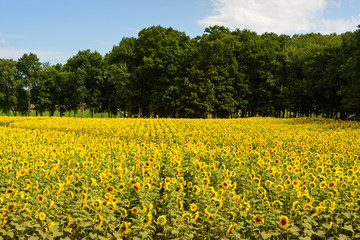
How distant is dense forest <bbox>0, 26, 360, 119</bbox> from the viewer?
40.2 meters

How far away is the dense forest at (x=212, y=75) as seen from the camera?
40.2 m

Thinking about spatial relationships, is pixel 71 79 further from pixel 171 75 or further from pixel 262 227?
pixel 262 227

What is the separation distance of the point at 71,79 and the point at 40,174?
162 ft

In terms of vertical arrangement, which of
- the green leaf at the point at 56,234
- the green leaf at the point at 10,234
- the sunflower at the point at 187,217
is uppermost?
the sunflower at the point at 187,217

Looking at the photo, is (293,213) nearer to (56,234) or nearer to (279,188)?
(279,188)

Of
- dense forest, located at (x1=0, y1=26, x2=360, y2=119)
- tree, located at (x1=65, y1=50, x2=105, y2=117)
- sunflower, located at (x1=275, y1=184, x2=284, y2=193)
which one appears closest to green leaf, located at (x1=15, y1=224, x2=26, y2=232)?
sunflower, located at (x1=275, y1=184, x2=284, y2=193)

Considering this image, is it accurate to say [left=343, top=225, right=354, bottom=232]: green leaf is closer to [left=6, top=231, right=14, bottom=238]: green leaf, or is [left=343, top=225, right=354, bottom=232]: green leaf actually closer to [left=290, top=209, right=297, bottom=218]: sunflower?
[left=290, top=209, right=297, bottom=218]: sunflower

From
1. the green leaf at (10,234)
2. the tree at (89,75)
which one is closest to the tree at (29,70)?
the tree at (89,75)

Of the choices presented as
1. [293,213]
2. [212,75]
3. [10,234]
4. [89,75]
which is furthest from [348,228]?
[89,75]

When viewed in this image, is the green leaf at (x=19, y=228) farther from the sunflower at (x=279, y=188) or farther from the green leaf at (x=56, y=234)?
the sunflower at (x=279, y=188)

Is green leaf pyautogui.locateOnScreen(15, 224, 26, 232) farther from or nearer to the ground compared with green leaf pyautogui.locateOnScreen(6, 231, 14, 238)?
farther from the ground

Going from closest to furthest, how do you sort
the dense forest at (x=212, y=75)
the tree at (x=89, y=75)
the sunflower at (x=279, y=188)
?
the sunflower at (x=279, y=188), the dense forest at (x=212, y=75), the tree at (x=89, y=75)

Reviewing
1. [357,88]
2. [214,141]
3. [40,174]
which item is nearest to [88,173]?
[40,174]

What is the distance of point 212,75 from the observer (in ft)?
138
